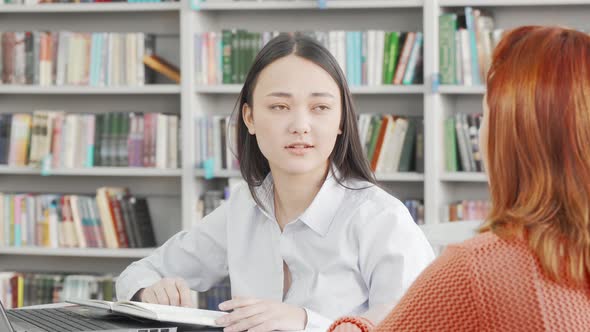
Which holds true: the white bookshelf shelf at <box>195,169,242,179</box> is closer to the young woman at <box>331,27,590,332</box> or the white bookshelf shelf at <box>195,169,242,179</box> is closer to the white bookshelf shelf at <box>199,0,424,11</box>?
the white bookshelf shelf at <box>199,0,424,11</box>

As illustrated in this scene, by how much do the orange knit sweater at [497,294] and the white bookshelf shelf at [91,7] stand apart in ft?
9.87

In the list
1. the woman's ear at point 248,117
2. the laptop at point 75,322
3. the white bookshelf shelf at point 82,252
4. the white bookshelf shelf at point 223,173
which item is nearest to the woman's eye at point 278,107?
the woman's ear at point 248,117

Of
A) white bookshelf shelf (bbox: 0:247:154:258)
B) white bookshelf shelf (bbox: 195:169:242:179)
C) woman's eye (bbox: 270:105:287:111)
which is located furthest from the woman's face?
white bookshelf shelf (bbox: 0:247:154:258)

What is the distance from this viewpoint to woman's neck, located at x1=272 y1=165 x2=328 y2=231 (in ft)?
5.27

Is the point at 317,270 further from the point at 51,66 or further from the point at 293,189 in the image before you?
the point at 51,66

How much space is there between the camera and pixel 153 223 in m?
4.14

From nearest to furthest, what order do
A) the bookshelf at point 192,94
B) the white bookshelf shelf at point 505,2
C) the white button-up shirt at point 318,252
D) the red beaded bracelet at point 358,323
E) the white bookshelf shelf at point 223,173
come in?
the red beaded bracelet at point 358,323 < the white button-up shirt at point 318,252 < the white bookshelf shelf at point 505,2 < the bookshelf at point 192,94 < the white bookshelf shelf at point 223,173

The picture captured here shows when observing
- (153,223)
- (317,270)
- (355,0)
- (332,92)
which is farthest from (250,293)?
(153,223)

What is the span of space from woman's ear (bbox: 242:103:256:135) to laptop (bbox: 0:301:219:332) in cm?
47

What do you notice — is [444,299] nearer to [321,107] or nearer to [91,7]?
[321,107]

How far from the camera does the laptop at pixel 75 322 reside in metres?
1.22

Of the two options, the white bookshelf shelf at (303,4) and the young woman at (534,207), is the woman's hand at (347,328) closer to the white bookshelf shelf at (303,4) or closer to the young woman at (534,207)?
the young woman at (534,207)

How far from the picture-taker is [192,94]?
3.76 metres

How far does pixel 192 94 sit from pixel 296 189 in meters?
2.22
